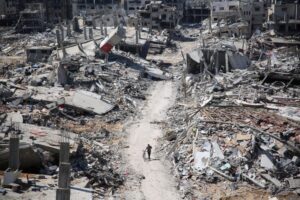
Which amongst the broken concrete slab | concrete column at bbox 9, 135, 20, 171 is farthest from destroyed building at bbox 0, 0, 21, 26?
concrete column at bbox 9, 135, 20, 171

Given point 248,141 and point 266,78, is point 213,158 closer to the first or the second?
point 248,141

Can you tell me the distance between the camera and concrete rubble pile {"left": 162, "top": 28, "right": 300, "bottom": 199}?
2164 centimetres

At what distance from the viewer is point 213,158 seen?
23.0 m

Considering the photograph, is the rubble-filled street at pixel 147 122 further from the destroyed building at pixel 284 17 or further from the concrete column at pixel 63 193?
the destroyed building at pixel 284 17

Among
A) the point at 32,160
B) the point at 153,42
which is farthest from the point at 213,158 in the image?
the point at 153,42

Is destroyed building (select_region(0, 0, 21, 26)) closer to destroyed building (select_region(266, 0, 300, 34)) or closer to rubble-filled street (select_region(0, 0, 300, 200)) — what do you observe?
rubble-filled street (select_region(0, 0, 300, 200))

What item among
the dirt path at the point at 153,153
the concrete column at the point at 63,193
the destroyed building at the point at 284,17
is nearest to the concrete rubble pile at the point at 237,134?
the dirt path at the point at 153,153

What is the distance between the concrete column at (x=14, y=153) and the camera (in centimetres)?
1823

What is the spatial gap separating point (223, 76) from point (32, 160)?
2059cm

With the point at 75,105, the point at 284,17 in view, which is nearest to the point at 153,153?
the point at 75,105

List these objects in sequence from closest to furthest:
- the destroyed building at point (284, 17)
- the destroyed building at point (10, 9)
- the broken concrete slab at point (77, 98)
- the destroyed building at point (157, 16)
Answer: the broken concrete slab at point (77, 98) → the destroyed building at point (284, 17) → the destroyed building at point (157, 16) → the destroyed building at point (10, 9)

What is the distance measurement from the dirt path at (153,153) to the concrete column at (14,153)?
4.71 metres

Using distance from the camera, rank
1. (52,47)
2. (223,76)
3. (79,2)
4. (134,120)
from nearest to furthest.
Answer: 1. (134,120)
2. (223,76)
3. (52,47)
4. (79,2)

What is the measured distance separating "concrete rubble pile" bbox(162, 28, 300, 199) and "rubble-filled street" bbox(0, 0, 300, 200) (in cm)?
6
